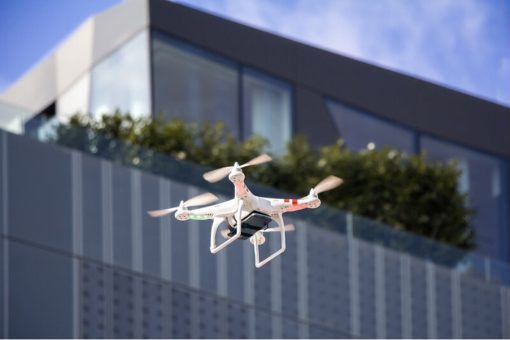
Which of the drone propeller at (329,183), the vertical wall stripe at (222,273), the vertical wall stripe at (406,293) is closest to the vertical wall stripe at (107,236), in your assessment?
the vertical wall stripe at (222,273)

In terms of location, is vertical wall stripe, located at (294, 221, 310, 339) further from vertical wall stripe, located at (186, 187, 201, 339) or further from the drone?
the drone

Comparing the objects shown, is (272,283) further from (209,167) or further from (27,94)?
(27,94)

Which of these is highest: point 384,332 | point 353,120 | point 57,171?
point 353,120

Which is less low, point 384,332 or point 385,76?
point 385,76

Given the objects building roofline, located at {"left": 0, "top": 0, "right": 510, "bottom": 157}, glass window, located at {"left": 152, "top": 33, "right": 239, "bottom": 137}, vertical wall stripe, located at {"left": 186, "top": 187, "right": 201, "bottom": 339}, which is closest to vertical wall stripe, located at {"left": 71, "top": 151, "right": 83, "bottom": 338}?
vertical wall stripe, located at {"left": 186, "top": 187, "right": 201, "bottom": 339}

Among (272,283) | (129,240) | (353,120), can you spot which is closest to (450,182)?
(353,120)
